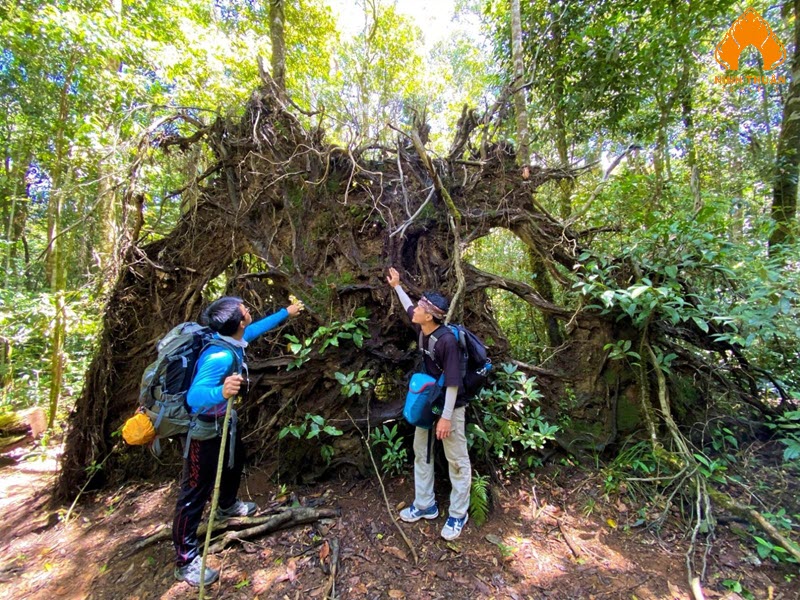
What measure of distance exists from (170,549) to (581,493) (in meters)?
3.98

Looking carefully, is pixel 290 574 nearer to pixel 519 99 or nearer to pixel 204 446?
pixel 204 446

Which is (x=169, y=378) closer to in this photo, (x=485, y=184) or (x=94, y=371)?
(x=94, y=371)

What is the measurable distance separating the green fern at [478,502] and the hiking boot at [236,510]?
7.02 ft

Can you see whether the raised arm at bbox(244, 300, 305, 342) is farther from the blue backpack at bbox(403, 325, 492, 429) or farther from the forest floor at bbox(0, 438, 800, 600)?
the forest floor at bbox(0, 438, 800, 600)

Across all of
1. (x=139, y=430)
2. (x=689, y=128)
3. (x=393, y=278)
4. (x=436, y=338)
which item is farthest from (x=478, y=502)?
(x=689, y=128)

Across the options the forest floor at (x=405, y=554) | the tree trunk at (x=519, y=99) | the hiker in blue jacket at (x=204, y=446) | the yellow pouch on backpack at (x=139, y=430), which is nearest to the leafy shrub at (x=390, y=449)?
the forest floor at (x=405, y=554)

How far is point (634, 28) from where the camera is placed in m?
5.78

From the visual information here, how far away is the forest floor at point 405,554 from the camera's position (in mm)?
2752

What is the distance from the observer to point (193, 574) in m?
2.88

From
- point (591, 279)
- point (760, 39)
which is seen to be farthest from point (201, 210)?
point (760, 39)

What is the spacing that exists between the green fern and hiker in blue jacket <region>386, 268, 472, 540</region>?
0.09m

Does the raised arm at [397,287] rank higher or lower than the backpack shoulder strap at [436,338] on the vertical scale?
higher
